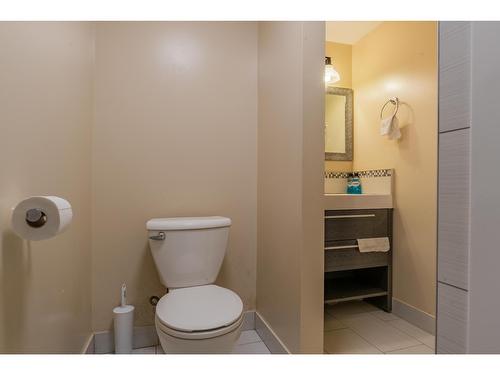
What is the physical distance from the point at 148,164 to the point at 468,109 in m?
1.57

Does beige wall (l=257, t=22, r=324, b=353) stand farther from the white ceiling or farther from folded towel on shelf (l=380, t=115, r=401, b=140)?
folded towel on shelf (l=380, t=115, r=401, b=140)

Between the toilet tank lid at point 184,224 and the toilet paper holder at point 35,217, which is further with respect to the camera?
the toilet tank lid at point 184,224

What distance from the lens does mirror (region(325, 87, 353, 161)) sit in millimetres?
2463

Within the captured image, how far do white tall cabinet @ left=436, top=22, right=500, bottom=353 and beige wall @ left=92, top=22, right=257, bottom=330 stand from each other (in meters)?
1.42

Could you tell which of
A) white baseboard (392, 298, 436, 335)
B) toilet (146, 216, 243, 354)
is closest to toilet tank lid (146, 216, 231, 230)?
toilet (146, 216, 243, 354)

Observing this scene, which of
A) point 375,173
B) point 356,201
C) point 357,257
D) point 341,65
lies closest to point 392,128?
point 375,173

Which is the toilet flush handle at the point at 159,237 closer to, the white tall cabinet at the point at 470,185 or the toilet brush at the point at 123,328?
the toilet brush at the point at 123,328

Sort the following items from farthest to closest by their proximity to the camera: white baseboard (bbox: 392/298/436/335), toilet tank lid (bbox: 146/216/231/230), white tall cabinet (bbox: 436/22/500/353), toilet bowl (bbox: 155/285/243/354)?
1. white baseboard (bbox: 392/298/436/335)
2. toilet tank lid (bbox: 146/216/231/230)
3. toilet bowl (bbox: 155/285/243/354)
4. white tall cabinet (bbox: 436/22/500/353)

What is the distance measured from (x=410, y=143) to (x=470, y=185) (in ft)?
5.61

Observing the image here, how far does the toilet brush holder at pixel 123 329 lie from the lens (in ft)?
5.08

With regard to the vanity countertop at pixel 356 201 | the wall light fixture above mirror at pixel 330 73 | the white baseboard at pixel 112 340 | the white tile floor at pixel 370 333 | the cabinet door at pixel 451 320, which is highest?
→ the wall light fixture above mirror at pixel 330 73

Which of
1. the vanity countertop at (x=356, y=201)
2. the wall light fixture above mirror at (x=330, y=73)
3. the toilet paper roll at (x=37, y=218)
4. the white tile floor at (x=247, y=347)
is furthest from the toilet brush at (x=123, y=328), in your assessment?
the wall light fixture above mirror at (x=330, y=73)

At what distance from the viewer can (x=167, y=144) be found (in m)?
1.75
